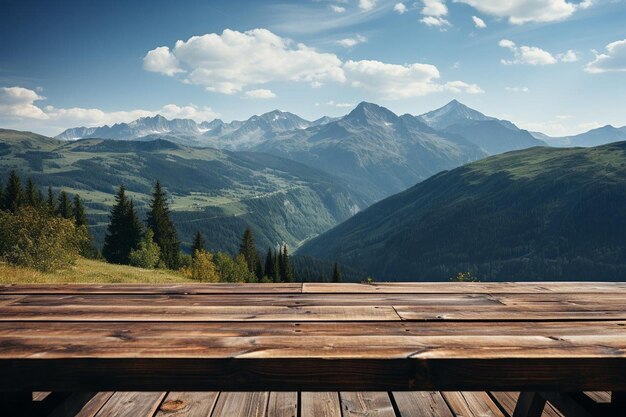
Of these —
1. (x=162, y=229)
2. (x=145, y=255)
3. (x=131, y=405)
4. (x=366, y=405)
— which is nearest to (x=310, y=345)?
(x=366, y=405)

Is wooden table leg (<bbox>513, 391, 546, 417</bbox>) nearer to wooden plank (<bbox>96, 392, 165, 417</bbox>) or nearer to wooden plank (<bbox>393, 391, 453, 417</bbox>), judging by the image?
wooden plank (<bbox>393, 391, 453, 417</bbox>)

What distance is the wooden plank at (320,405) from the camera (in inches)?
161

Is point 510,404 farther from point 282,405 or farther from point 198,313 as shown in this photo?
point 198,313

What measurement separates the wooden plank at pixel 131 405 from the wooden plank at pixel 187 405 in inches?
4.0

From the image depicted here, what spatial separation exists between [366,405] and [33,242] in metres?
33.7

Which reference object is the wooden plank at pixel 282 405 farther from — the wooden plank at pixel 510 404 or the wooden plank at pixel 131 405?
the wooden plank at pixel 510 404

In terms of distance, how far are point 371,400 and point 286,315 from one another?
177 centimetres

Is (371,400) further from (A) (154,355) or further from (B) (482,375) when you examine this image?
(A) (154,355)

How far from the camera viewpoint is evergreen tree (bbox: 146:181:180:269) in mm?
75875

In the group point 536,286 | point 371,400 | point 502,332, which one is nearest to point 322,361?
point 502,332

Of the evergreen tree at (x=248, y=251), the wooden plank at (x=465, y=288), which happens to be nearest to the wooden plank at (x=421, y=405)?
the wooden plank at (x=465, y=288)

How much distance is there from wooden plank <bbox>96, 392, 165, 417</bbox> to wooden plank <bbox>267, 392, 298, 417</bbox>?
4.09 feet

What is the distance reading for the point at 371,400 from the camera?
441 centimetres

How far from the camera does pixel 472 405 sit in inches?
170
